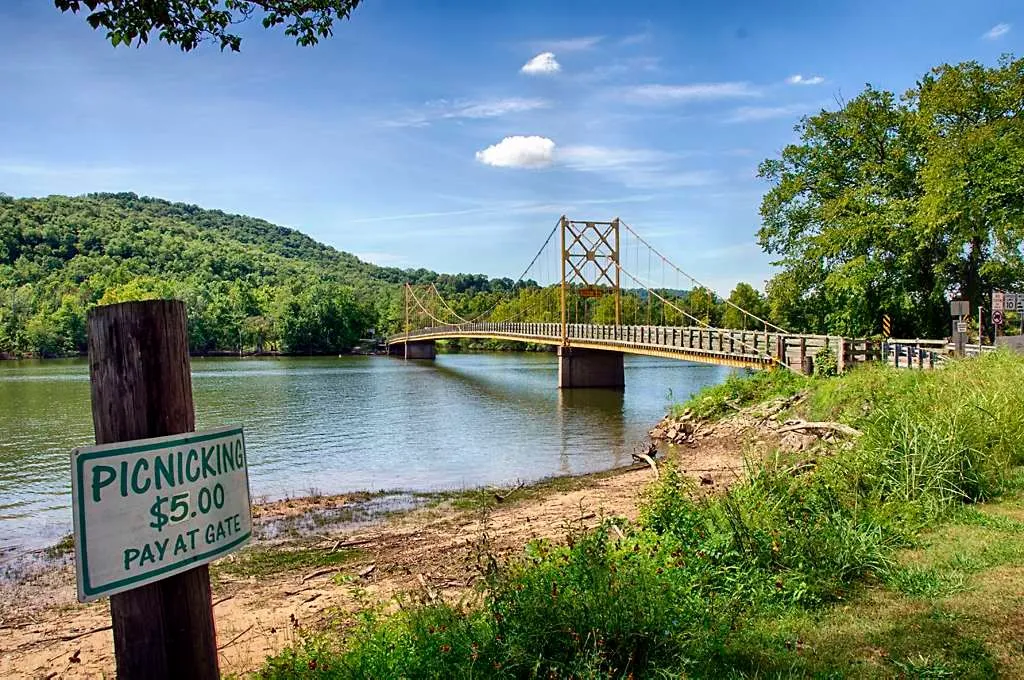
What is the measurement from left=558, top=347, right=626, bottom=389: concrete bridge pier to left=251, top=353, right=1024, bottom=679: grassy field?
32149 millimetres

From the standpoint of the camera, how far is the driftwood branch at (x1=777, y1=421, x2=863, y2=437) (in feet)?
31.7

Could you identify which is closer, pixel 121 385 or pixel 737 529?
pixel 121 385

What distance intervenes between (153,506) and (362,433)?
2156 cm

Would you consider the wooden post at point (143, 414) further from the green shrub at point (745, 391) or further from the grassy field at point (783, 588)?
the green shrub at point (745, 391)

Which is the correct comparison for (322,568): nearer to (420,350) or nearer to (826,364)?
(826,364)

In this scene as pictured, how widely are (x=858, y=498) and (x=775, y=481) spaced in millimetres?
734

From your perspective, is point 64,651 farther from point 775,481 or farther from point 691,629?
point 775,481

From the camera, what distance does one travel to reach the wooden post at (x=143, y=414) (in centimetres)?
224

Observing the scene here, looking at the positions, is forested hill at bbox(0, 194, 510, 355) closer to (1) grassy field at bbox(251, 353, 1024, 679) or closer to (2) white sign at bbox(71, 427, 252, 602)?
(1) grassy field at bbox(251, 353, 1024, 679)

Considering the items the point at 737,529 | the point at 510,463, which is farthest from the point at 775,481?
the point at 510,463

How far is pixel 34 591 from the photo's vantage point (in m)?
8.74

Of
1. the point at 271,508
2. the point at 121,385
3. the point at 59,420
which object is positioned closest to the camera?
the point at 121,385

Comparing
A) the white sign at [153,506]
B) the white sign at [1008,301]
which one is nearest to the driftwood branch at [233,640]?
the white sign at [153,506]

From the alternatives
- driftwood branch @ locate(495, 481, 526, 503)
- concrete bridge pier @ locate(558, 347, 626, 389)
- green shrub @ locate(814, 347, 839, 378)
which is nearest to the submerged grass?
driftwood branch @ locate(495, 481, 526, 503)
